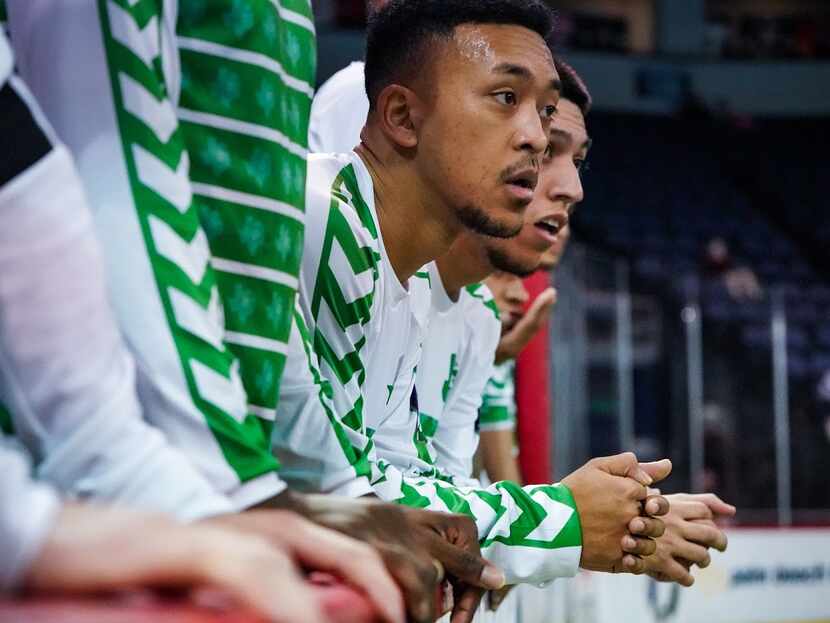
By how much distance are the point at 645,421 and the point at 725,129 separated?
5.55m

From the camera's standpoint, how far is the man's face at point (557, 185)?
7.64 ft

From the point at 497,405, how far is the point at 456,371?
0.84m

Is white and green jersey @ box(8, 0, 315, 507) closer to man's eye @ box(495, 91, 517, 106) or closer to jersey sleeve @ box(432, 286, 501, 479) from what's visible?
man's eye @ box(495, 91, 517, 106)

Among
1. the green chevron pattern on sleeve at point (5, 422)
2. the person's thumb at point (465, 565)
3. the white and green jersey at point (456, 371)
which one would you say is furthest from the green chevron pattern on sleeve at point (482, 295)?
the green chevron pattern on sleeve at point (5, 422)

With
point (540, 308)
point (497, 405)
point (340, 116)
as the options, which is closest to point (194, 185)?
point (340, 116)

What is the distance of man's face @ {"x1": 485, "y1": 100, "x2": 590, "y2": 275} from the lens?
2.33 metres

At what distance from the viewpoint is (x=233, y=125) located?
33.6 inches

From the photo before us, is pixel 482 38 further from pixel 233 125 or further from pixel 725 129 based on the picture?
pixel 725 129

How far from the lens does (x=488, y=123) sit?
5.15 ft

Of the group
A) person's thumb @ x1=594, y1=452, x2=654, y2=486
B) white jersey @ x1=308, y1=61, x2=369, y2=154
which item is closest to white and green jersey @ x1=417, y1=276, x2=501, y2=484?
white jersey @ x1=308, y1=61, x2=369, y2=154

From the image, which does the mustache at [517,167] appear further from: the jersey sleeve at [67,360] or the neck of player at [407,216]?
the jersey sleeve at [67,360]

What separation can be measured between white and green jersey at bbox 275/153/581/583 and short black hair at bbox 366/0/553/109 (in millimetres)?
148

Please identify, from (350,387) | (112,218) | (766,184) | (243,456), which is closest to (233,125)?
(112,218)

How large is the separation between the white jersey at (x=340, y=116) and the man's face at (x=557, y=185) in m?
0.35
